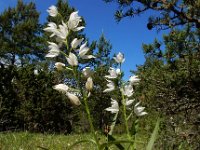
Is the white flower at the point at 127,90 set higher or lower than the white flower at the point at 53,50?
lower

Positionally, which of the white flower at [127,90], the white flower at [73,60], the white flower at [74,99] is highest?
the white flower at [73,60]

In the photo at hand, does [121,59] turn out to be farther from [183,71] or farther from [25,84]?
[25,84]

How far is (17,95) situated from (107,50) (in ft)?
55.0

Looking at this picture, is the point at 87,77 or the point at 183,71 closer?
the point at 87,77

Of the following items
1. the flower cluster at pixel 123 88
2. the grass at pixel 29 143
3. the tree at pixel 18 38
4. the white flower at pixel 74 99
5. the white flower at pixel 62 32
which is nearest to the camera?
the white flower at pixel 74 99

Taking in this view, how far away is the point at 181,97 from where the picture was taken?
577 cm

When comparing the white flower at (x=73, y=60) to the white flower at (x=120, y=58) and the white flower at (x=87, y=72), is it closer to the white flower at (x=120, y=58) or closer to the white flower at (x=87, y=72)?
the white flower at (x=87, y=72)

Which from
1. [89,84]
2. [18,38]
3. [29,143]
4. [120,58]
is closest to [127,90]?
[120,58]

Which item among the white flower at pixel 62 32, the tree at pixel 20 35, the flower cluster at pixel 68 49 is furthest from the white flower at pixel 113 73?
the tree at pixel 20 35

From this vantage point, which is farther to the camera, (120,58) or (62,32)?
(120,58)

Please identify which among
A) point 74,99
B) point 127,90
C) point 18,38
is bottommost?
point 74,99

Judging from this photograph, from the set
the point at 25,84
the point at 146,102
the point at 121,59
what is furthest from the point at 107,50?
the point at 121,59

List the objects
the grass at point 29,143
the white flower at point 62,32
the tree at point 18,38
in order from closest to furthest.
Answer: the white flower at point 62,32 → the grass at point 29,143 → the tree at point 18,38

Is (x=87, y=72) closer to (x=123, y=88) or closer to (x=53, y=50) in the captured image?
(x=53, y=50)
